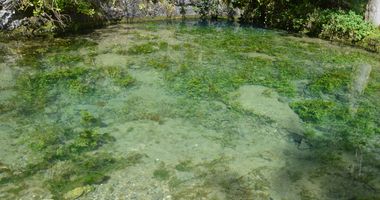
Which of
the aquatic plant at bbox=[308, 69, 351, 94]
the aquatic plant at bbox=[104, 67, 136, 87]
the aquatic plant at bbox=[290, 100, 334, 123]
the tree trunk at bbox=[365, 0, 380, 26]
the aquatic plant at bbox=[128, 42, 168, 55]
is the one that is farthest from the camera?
the tree trunk at bbox=[365, 0, 380, 26]

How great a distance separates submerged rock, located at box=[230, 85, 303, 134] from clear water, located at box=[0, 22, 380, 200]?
0.03m

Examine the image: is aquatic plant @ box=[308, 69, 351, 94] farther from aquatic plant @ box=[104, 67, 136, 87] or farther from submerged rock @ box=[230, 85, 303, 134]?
aquatic plant @ box=[104, 67, 136, 87]

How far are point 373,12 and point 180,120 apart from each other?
26.3ft

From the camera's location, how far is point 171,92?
805 centimetres

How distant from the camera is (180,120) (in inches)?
274

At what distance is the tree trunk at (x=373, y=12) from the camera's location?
38.5 ft

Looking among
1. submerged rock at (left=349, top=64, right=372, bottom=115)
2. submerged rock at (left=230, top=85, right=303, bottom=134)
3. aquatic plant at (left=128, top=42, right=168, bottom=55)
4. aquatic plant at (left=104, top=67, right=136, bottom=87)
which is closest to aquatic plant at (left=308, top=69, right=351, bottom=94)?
submerged rock at (left=349, top=64, right=372, bottom=115)

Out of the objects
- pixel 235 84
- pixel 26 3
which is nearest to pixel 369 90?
pixel 235 84

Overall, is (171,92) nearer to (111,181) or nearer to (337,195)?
(111,181)

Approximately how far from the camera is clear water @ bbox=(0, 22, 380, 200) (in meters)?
5.23

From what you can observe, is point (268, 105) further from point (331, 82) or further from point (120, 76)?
point (120, 76)

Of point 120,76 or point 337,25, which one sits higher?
point 337,25

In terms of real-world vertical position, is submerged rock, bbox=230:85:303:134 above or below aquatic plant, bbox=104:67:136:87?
below

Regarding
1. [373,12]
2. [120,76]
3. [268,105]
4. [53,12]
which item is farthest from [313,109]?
[53,12]
